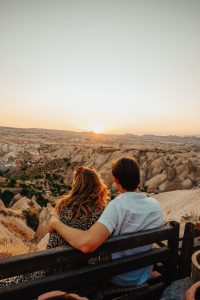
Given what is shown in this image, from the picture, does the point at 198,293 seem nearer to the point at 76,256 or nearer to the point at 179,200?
the point at 76,256

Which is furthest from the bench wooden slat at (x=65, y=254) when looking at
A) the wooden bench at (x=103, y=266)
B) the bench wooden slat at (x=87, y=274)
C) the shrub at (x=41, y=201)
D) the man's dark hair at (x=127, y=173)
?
the shrub at (x=41, y=201)

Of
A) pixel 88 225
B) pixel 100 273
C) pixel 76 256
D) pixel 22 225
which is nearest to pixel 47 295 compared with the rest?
pixel 76 256

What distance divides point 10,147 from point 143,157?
39.7 meters

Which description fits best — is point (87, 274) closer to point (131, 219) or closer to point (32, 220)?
point (131, 219)

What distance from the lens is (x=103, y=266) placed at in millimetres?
2861

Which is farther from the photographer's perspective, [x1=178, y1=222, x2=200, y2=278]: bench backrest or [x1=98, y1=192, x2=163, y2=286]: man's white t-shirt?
[x1=178, y1=222, x2=200, y2=278]: bench backrest

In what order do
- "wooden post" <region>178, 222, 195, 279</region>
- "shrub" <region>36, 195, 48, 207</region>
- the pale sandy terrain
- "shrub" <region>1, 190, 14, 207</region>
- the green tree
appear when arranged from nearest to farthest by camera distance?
"wooden post" <region>178, 222, 195, 279</region> → the pale sandy terrain → the green tree → "shrub" <region>1, 190, 14, 207</region> → "shrub" <region>36, 195, 48, 207</region>

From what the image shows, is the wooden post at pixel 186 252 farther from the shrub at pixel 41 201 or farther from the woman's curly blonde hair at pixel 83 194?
the shrub at pixel 41 201

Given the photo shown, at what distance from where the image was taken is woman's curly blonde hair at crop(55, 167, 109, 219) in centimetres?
316

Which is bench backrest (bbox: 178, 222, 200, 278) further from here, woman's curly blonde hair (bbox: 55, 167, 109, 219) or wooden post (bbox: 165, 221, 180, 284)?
woman's curly blonde hair (bbox: 55, 167, 109, 219)

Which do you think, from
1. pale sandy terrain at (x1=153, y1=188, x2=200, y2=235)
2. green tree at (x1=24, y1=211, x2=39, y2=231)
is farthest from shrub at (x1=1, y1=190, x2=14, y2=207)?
pale sandy terrain at (x1=153, y1=188, x2=200, y2=235)

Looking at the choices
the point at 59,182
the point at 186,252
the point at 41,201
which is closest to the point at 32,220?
the point at 186,252

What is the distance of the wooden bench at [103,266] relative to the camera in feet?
8.07

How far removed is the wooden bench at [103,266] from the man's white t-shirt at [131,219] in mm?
81
